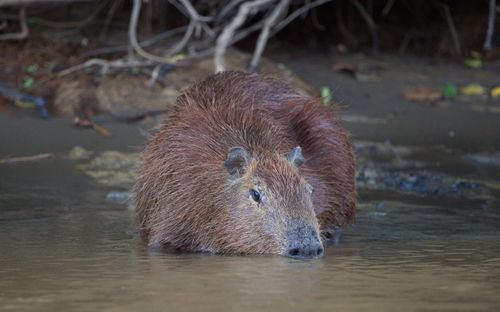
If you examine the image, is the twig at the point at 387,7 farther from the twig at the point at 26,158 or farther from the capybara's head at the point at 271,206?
the capybara's head at the point at 271,206

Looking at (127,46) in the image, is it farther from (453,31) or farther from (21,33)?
(453,31)

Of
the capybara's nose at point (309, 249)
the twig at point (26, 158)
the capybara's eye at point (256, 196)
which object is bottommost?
the twig at point (26, 158)

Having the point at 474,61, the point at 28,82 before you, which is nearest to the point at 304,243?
the point at 28,82

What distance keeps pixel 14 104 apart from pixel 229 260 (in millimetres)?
4300

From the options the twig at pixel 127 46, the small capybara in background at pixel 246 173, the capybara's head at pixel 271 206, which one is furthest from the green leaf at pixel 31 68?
the capybara's head at pixel 271 206

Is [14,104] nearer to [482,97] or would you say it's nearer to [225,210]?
[225,210]

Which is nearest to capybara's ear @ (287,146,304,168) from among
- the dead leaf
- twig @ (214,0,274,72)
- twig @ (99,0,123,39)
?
twig @ (214,0,274,72)

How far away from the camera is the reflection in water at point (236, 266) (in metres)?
3.73

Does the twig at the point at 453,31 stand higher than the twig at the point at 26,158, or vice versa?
the twig at the point at 453,31

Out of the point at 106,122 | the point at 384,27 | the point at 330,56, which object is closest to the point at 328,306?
the point at 106,122

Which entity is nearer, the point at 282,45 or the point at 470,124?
the point at 470,124

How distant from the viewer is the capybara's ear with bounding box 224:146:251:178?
518 centimetres

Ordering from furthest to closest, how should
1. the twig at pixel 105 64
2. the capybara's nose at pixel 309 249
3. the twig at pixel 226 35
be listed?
the twig at pixel 105 64 < the twig at pixel 226 35 < the capybara's nose at pixel 309 249

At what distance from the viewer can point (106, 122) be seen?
839cm
